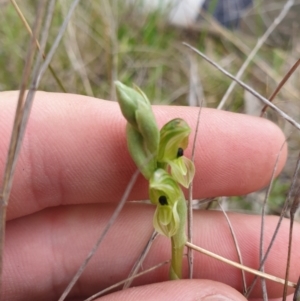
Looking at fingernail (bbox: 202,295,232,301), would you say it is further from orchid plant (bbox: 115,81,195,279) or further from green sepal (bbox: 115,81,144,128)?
green sepal (bbox: 115,81,144,128)

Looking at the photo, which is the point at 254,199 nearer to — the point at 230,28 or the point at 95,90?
the point at 95,90

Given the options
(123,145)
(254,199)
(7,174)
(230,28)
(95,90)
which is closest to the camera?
(7,174)

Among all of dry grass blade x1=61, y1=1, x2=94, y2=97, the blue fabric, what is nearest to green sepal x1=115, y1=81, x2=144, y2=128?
dry grass blade x1=61, y1=1, x2=94, y2=97

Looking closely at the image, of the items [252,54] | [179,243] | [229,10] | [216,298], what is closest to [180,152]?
[179,243]

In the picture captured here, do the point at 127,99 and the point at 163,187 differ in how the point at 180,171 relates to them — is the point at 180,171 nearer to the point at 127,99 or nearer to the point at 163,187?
the point at 163,187

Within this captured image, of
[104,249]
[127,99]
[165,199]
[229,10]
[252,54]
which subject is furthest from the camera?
[229,10]

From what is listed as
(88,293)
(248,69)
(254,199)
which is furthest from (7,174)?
(248,69)

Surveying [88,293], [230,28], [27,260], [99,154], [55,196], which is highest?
[230,28]
